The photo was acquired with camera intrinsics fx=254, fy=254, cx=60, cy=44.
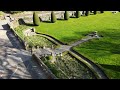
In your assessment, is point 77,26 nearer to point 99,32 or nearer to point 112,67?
point 99,32

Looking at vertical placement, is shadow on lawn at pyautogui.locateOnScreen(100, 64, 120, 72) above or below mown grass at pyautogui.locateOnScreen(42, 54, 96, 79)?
above

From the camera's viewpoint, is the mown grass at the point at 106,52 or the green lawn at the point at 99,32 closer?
the mown grass at the point at 106,52

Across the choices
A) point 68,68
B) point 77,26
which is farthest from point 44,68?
point 77,26

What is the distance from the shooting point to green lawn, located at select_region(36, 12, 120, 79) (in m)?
24.0

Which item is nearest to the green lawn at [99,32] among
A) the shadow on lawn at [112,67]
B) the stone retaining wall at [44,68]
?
the shadow on lawn at [112,67]

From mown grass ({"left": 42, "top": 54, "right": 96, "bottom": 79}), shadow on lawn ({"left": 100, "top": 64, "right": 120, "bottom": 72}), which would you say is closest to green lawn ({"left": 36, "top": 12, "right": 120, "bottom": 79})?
shadow on lawn ({"left": 100, "top": 64, "right": 120, "bottom": 72})

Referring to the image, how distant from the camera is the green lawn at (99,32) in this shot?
2403 cm

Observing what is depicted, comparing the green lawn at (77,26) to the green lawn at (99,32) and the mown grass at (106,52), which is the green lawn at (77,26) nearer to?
the green lawn at (99,32)

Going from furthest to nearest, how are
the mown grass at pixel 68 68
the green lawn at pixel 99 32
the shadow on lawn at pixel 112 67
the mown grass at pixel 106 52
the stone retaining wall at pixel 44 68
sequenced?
the green lawn at pixel 99 32 → the mown grass at pixel 106 52 → the shadow on lawn at pixel 112 67 → the mown grass at pixel 68 68 → the stone retaining wall at pixel 44 68

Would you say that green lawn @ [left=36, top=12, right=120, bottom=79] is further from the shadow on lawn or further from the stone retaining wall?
the stone retaining wall

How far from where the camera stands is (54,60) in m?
25.1
